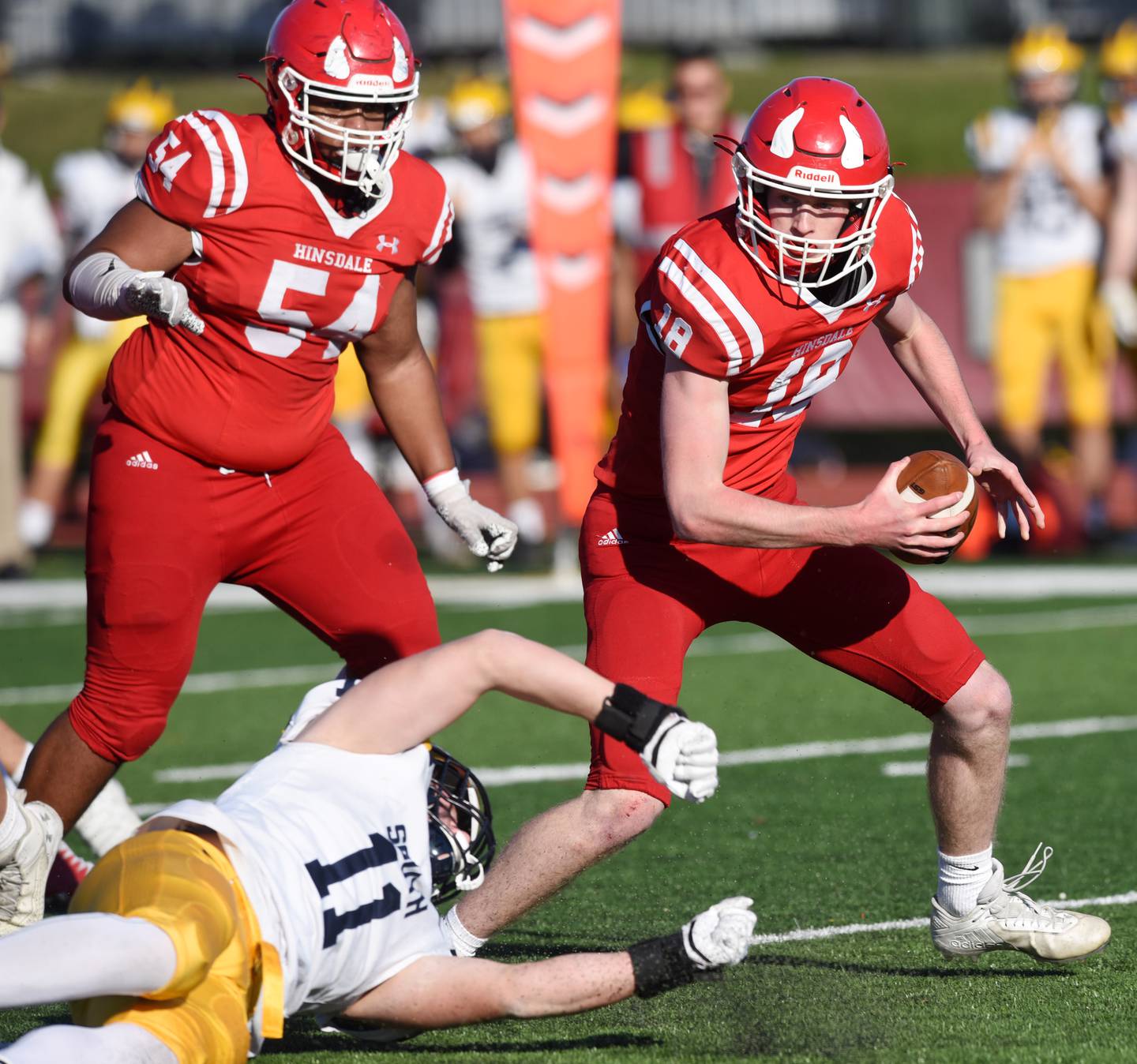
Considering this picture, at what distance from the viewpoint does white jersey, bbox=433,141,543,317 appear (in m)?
10.2

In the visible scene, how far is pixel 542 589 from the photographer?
9.48 m

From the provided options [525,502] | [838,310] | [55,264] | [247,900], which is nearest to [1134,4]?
[525,502]

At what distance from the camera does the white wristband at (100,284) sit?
12.3ft

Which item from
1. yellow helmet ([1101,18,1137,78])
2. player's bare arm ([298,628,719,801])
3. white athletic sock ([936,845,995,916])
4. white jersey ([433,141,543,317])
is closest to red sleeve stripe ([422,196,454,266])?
player's bare arm ([298,628,719,801])

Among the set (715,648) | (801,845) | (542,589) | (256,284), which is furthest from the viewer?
(542,589)

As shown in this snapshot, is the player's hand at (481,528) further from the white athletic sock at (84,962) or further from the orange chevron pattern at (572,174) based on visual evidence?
the orange chevron pattern at (572,174)

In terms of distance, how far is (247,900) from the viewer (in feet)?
9.35

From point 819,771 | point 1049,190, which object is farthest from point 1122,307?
point 819,771

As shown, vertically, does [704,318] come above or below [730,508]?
above

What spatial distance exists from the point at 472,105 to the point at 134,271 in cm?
678

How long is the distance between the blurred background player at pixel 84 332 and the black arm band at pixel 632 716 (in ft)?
24.4

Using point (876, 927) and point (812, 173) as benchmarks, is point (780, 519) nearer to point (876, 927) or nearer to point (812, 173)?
point (812, 173)

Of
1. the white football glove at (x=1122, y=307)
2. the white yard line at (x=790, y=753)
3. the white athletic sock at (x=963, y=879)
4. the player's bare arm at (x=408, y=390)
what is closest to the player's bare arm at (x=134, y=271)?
the player's bare arm at (x=408, y=390)

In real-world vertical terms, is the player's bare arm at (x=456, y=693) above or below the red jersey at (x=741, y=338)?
below
